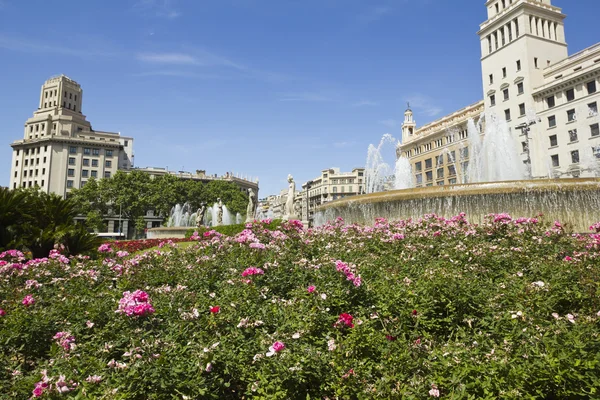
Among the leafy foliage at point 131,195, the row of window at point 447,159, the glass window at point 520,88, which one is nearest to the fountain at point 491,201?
the glass window at point 520,88

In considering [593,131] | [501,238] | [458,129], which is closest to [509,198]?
[501,238]

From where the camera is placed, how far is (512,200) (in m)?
14.0

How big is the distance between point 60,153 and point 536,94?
86935 millimetres

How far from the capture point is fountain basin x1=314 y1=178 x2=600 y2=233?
13414 millimetres

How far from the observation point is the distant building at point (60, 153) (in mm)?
79312

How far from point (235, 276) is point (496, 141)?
3474 cm

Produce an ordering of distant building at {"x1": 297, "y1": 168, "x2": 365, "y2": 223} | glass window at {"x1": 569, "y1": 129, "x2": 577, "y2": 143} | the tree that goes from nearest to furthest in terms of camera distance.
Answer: the tree → glass window at {"x1": 569, "y1": 129, "x2": 577, "y2": 143} → distant building at {"x1": 297, "y1": 168, "x2": 365, "y2": 223}

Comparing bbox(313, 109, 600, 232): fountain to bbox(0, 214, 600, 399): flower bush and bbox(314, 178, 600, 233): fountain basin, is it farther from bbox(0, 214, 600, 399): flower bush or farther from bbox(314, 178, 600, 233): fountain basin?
bbox(0, 214, 600, 399): flower bush

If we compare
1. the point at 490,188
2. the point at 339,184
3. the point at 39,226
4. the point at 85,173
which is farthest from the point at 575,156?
A: the point at 339,184

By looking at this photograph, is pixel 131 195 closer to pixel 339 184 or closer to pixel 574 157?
pixel 574 157

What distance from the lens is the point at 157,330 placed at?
3.95 m

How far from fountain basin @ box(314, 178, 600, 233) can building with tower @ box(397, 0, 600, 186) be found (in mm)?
25719

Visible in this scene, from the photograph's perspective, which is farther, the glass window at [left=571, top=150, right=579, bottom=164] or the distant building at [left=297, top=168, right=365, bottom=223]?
the distant building at [left=297, top=168, right=365, bottom=223]

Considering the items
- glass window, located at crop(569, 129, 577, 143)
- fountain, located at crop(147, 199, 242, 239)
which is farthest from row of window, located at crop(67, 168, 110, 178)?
glass window, located at crop(569, 129, 577, 143)
